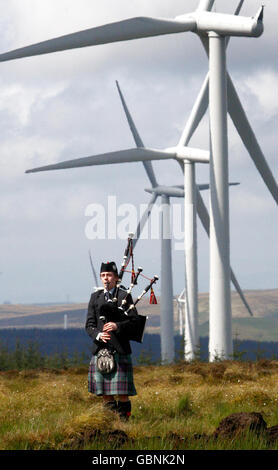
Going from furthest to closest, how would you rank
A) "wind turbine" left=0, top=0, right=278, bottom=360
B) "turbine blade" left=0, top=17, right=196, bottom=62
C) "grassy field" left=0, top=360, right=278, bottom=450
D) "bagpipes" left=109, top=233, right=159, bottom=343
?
1. "wind turbine" left=0, top=0, right=278, bottom=360
2. "turbine blade" left=0, top=17, right=196, bottom=62
3. "bagpipes" left=109, top=233, right=159, bottom=343
4. "grassy field" left=0, top=360, right=278, bottom=450

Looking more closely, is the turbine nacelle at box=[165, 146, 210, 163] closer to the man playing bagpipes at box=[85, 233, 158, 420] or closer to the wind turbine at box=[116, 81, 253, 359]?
the wind turbine at box=[116, 81, 253, 359]

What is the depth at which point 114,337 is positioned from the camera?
13.9 metres

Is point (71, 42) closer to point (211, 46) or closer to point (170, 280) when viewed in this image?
point (211, 46)

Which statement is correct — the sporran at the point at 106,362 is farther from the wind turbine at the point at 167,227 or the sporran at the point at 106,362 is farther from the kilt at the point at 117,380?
the wind turbine at the point at 167,227

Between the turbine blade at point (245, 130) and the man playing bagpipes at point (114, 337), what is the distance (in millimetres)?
19764

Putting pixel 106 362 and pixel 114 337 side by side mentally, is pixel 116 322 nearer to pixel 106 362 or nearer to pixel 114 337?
pixel 114 337

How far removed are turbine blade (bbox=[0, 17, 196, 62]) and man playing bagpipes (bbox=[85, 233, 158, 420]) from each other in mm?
12693

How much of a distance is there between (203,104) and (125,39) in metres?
12.4

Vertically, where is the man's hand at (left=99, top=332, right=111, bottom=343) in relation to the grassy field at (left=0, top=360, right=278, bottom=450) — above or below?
above

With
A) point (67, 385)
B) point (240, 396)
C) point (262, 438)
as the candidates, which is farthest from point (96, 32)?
point (262, 438)

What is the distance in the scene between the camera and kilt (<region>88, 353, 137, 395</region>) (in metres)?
14.0

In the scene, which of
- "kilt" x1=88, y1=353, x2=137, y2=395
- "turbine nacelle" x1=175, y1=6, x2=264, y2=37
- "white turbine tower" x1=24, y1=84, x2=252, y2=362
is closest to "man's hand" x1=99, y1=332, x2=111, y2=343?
"kilt" x1=88, y1=353, x2=137, y2=395

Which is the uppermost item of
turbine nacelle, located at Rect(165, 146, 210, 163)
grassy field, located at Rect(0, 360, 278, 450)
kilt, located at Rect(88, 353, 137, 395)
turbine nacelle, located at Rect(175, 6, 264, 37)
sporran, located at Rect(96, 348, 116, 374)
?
turbine nacelle, located at Rect(175, 6, 264, 37)

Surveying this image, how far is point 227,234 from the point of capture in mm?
29953
